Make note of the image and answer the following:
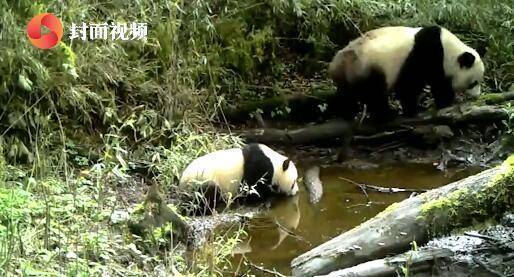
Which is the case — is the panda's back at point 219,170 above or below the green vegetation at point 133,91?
below

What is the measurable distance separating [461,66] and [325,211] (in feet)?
8.40

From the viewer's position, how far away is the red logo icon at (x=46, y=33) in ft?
15.3

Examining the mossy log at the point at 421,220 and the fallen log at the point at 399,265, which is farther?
the mossy log at the point at 421,220

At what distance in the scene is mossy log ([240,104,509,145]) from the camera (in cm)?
663

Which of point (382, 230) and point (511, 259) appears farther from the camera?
point (382, 230)

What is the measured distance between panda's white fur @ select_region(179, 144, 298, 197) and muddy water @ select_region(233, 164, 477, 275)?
0.58 ft

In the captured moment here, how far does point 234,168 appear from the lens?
5.34m

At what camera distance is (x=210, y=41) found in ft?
22.3

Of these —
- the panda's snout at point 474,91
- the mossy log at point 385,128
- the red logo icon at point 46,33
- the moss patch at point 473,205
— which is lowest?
the mossy log at point 385,128

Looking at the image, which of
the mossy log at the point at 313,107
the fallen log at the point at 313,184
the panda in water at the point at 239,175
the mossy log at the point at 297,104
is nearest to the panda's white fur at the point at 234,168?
the panda in water at the point at 239,175

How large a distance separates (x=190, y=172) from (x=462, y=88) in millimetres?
3265

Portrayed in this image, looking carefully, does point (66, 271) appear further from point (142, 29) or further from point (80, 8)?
point (142, 29)

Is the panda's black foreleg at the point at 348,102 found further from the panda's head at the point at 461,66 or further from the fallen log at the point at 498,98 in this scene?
the fallen log at the point at 498,98

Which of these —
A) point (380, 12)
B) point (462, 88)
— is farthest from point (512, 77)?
point (380, 12)
